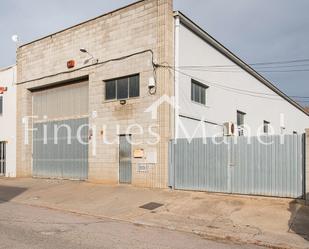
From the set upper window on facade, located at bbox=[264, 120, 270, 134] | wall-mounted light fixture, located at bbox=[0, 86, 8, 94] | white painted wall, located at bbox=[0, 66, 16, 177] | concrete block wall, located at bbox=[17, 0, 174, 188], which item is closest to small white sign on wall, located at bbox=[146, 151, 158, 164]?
concrete block wall, located at bbox=[17, 0, 174, 188]

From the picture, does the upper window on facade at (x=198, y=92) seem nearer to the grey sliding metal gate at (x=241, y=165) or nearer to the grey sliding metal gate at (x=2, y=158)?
the grey sliding metal gate at (x=241, y=165)

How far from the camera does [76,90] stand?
19906mm

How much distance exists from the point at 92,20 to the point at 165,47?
515 cm

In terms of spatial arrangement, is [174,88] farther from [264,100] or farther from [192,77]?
[264,100]

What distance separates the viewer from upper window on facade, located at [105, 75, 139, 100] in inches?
663

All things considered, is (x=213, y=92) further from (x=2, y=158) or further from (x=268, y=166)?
(x=2, y=158)

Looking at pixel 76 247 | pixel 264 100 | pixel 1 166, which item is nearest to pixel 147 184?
pixel 76 247

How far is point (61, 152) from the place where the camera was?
2034 cm

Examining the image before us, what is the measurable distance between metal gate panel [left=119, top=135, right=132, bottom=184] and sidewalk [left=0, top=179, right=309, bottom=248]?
2.67 feet

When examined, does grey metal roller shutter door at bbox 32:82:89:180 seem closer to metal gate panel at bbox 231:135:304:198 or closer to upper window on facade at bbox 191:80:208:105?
upper window on facade at bbox 191:80:208:105

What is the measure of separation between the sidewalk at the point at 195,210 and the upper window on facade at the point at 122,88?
14.1 feet

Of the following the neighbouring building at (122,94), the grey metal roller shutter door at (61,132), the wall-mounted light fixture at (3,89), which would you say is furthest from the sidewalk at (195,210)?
the wall-mounted light fixture at (3,89)

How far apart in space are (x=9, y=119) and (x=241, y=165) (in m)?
16.0

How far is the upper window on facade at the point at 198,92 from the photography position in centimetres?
1786
